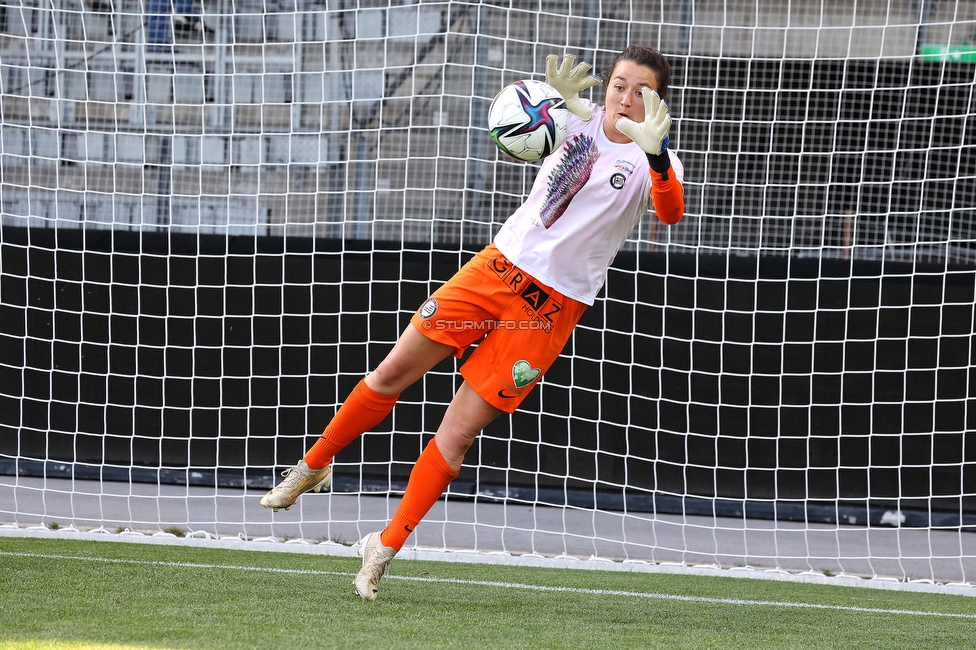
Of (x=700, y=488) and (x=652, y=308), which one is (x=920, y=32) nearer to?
(x=652, y=308)

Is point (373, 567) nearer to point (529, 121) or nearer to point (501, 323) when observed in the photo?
point (501, 323)

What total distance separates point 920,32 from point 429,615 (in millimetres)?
5386

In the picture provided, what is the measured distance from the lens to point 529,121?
9.70 feet

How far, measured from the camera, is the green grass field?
99.4 inches

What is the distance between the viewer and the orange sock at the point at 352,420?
310 centimetres

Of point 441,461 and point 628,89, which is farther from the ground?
point 628,89

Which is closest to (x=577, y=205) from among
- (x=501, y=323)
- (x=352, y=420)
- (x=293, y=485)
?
(x=501, y=323)

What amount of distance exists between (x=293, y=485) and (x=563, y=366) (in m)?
3.35

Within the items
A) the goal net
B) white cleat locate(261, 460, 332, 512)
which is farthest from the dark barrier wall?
white cleat locate(261, 460, 332, 512)

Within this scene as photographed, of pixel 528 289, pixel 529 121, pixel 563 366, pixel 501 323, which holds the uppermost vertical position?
pixel 529 121

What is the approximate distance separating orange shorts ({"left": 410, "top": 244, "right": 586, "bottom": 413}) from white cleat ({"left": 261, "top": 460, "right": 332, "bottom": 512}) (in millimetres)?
563

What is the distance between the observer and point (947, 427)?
238 inches

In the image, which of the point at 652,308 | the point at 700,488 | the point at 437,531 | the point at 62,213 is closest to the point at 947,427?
the point at 700,488

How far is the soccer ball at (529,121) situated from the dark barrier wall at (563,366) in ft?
10.1
